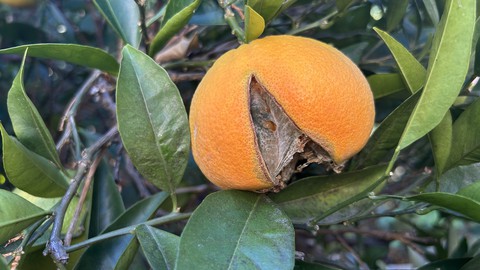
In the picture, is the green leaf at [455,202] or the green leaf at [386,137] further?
the green leaf at [386,137]

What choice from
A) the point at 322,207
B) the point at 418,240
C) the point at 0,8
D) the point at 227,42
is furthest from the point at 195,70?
the point at 0,8

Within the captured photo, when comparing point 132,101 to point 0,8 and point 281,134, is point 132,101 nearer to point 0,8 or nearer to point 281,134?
point 281,134

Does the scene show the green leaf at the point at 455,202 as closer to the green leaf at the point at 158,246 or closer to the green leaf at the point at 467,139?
the green leaf at the point at 467,139

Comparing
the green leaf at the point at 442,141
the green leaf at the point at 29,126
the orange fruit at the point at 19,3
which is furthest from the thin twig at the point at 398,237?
the orange fruit at the point at 19,3

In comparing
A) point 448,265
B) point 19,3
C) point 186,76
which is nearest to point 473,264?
point 448,265

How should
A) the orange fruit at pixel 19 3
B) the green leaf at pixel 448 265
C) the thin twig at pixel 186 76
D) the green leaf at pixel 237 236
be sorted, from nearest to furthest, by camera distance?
1. the green leaf at pixel 237 236
2. the green leaf at pixel 448 265
3. the thin twig at pixel 186 76
4. the orange fruit at pixel 19 3

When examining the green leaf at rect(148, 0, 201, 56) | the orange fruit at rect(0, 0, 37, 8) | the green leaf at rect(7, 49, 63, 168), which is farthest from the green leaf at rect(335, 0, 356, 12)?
the orange fruit at rect(0, 0, 37, 8)

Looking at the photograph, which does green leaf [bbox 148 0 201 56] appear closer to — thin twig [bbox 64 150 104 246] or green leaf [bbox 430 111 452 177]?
thin twig [bbox 64 150 104 246]
